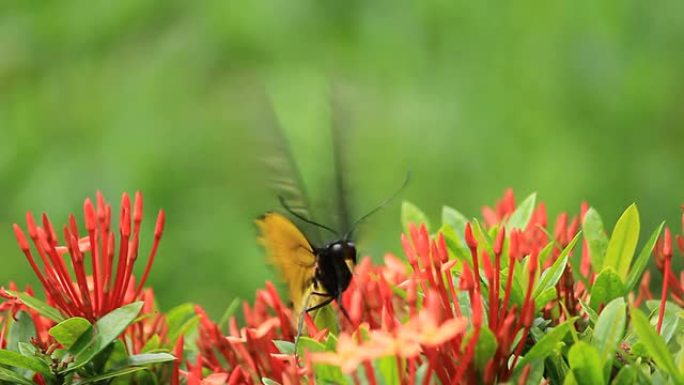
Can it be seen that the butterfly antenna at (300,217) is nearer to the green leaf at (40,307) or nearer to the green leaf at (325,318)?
the green leaf at (325,318)

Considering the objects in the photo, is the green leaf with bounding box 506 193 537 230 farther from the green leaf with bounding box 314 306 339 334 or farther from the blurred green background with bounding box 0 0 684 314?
the blurred green background with bounding box 0 0 684 314

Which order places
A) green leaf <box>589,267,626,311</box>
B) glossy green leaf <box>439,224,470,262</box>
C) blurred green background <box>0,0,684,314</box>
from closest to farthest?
1. green leaf <box>589,267,626,311</box>
2. glossy green leaf <box>439,224,470,262</box>
3. blurred green background <box>0,0,684,314</box>

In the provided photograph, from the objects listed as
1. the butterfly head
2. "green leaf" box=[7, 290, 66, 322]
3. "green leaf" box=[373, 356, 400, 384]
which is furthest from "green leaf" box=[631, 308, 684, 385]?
"green leaf" box=[7, 290, 66, 322]

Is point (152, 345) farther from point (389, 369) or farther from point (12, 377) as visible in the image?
point (389, 369)

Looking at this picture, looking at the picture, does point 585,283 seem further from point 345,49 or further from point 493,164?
point 345,49

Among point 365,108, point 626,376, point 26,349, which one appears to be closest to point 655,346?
point 626,376

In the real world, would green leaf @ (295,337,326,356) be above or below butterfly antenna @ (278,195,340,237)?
below
